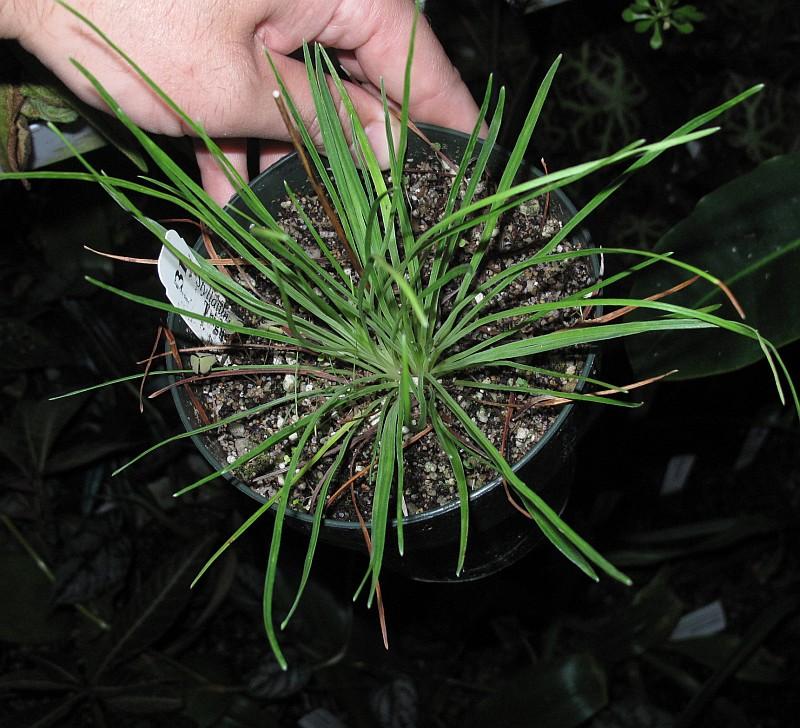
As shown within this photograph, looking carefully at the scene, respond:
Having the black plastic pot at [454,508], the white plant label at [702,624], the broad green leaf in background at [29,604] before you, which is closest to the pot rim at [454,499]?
the black plastic pot at [454,508]

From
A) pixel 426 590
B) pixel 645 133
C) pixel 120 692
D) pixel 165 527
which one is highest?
pixel 645 133

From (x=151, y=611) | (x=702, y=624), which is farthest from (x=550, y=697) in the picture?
(x=151, y=611)

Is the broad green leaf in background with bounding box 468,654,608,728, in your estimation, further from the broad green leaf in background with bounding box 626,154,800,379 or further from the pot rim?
the pot rim

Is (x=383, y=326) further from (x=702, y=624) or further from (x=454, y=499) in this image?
(x=702, y=624)

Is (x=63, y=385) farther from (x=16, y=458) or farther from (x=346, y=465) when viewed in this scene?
(x=346, y=465)

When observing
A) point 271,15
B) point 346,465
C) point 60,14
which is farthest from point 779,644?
point 60,14

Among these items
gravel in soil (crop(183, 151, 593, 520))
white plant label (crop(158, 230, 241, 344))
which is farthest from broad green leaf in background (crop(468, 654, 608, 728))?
white plant label (crop(158, 230, 241, 344))
